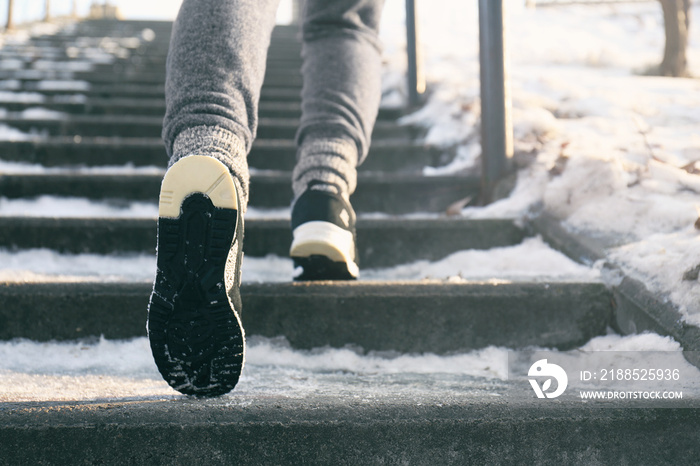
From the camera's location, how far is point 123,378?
920 mm

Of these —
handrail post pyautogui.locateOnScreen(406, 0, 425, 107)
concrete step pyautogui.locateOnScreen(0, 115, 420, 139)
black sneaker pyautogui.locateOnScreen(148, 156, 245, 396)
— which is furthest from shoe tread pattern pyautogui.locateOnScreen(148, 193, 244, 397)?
handrail post pyautogui.locateOnScreen(406, 0, 425, 107)

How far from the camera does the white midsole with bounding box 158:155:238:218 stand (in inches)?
29.4

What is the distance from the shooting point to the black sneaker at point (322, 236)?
1.05m

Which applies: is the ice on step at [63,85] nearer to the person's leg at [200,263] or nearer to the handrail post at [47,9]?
the person's leg at [200,263]

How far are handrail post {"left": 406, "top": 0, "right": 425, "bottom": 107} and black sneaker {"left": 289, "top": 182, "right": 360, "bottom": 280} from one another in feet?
6.21

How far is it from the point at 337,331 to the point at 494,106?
100 centimetres

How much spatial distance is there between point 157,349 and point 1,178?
1.30 metres

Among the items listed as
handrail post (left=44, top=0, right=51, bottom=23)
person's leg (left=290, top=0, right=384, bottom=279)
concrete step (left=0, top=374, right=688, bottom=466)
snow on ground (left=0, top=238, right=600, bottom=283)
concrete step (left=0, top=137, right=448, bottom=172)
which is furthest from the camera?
handrail post (left=44, top=0, right=51, bottom=23)

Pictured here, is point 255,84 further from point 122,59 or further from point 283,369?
point 122,59

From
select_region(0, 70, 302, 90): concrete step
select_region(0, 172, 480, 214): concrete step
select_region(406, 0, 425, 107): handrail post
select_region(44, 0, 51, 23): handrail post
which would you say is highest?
select_region(44, 0, 51, 23): handrail post

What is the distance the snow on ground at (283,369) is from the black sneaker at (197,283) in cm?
7

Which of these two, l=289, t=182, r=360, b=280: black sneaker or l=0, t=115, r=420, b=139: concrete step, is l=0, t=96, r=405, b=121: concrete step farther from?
l=289, t=182, r=360, b=280: black sneaker

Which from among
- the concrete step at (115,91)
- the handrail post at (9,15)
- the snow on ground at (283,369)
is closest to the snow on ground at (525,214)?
the snow on ground at (283,369)

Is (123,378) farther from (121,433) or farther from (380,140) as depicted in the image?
(380,140)
